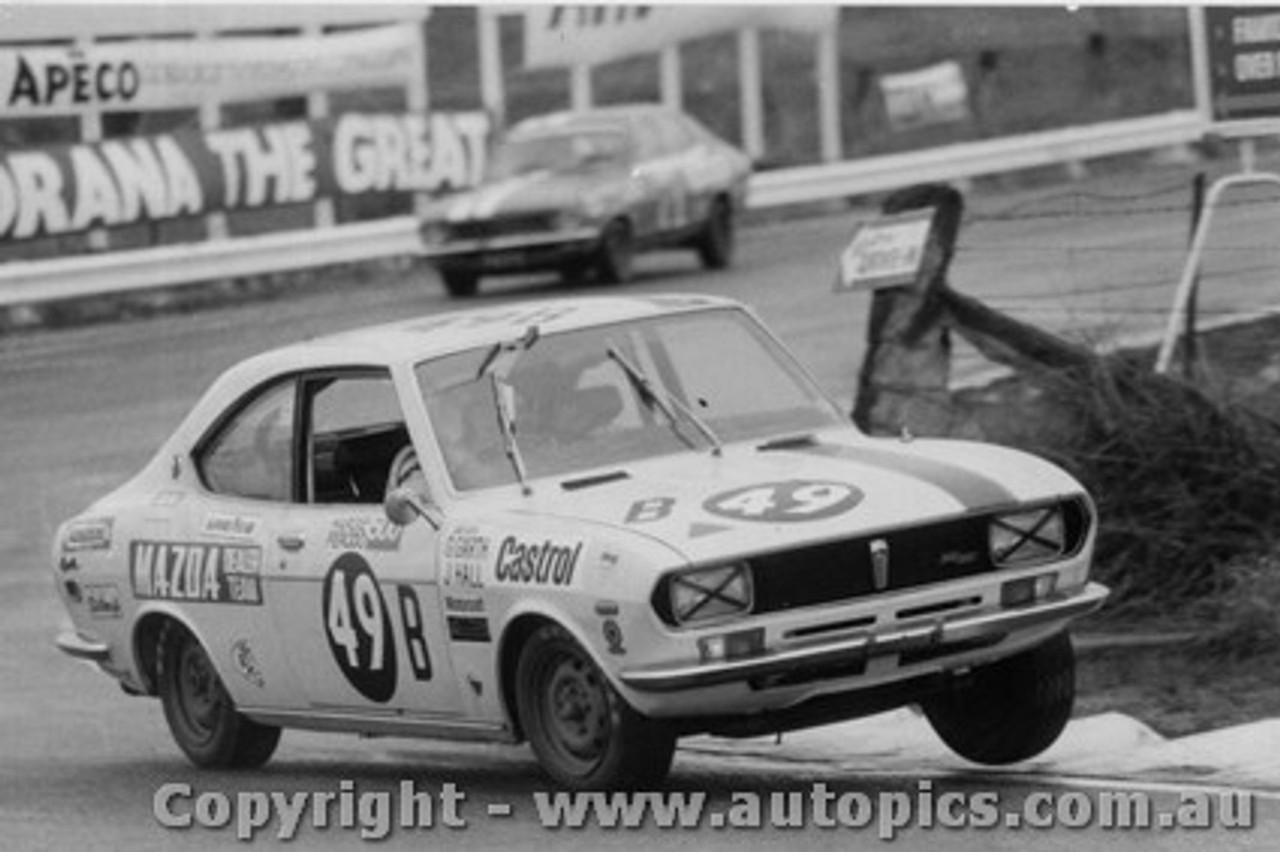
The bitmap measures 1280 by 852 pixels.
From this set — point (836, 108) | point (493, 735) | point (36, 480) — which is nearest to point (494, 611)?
point (493, 735)

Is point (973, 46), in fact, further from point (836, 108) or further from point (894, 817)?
point (894, 817)

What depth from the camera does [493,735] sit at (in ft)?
31.0

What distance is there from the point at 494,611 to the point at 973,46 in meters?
29.2

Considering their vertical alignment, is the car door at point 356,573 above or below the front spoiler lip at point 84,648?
above

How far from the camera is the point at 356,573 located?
988cm

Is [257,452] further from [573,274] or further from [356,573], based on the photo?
[573,274]

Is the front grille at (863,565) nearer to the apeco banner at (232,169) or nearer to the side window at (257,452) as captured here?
the side window at (257,452)

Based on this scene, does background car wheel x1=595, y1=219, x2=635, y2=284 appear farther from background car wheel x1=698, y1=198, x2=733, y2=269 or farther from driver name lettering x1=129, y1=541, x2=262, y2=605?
driver name lettering x1=129, y1=541, x2=262, y2=605

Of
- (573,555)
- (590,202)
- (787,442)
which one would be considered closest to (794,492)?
(573,555)

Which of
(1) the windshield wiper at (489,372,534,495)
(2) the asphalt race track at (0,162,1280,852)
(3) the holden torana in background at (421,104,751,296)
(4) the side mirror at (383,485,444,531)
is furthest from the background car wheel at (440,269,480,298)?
(4) the side mirror at (383,485,444,531)

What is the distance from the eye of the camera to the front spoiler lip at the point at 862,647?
862 centimetres

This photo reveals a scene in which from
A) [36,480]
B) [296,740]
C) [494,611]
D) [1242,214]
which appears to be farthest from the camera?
[36,480]

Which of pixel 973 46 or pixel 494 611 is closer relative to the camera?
pixel 494 611

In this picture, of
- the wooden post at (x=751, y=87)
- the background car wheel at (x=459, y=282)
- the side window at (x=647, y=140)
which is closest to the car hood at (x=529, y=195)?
the background car wheel at (x=459, y=282)
